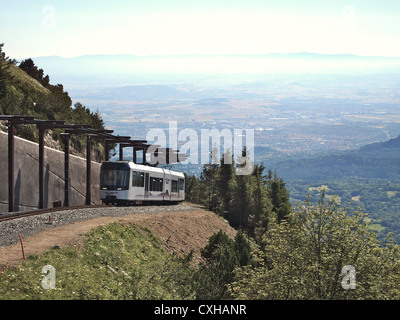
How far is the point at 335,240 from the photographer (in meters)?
21.6

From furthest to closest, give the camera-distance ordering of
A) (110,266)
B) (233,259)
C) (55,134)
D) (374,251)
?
(55,134) < (233,259) < (374,251) < (110,266)

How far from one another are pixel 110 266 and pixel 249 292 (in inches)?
208

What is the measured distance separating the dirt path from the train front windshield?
3829 millimetres

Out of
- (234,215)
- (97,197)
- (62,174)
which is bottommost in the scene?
(234,215)

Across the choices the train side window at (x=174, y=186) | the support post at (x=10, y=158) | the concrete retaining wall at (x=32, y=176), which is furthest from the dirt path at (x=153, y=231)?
the concrete retaining wall at (x=32, y=176)

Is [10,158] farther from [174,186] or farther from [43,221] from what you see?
[174,186]

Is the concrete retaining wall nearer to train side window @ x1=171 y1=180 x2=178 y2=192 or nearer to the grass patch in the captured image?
the grass patch

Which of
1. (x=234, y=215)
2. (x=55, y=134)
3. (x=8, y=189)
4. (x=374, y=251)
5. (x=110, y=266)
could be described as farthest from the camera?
(x=234, y=215)

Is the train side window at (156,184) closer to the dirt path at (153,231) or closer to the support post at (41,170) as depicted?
the dirt path at (153,231)

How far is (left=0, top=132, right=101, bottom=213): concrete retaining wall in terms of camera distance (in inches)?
1259

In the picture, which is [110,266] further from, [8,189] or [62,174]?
[62,174]

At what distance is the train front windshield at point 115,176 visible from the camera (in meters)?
39.4

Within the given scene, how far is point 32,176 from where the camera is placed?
116 feet
